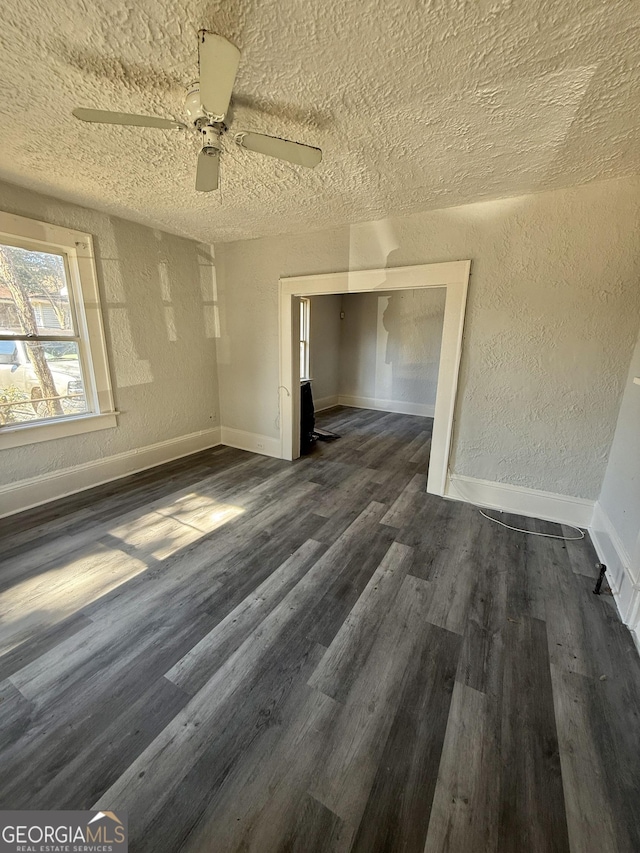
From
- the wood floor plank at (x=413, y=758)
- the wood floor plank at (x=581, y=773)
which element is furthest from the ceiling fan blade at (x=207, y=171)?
the wood floor plank at (x=581, y=773)

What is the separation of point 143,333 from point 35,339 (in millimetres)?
901

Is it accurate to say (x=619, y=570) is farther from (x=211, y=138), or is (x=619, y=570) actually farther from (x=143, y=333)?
(x=143, y=333)

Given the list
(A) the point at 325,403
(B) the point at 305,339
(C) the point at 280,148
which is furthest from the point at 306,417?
(C) the point at 280,148

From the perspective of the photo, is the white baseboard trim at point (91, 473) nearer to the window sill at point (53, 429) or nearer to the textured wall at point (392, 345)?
the window sill at point (53, 429)

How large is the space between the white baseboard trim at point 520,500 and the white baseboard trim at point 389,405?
3.18 meters

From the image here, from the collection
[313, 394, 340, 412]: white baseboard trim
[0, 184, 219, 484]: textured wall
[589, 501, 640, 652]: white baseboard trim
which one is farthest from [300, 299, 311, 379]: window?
[589, 501, 640, 652]: white baseboard trim

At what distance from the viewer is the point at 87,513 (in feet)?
8.76

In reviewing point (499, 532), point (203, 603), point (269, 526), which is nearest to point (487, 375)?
point (499, 532)

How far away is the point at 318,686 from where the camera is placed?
A: 1376 mm

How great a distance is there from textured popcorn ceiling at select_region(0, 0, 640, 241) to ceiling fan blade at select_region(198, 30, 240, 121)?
104 mm

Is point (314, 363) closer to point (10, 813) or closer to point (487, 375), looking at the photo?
point (487, 375)

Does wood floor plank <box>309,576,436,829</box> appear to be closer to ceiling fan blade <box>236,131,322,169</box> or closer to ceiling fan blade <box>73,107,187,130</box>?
ceiling fan blade <box>236,131,322,169</box>

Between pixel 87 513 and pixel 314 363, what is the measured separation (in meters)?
4.38

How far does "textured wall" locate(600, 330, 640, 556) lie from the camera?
1869 millimetres
